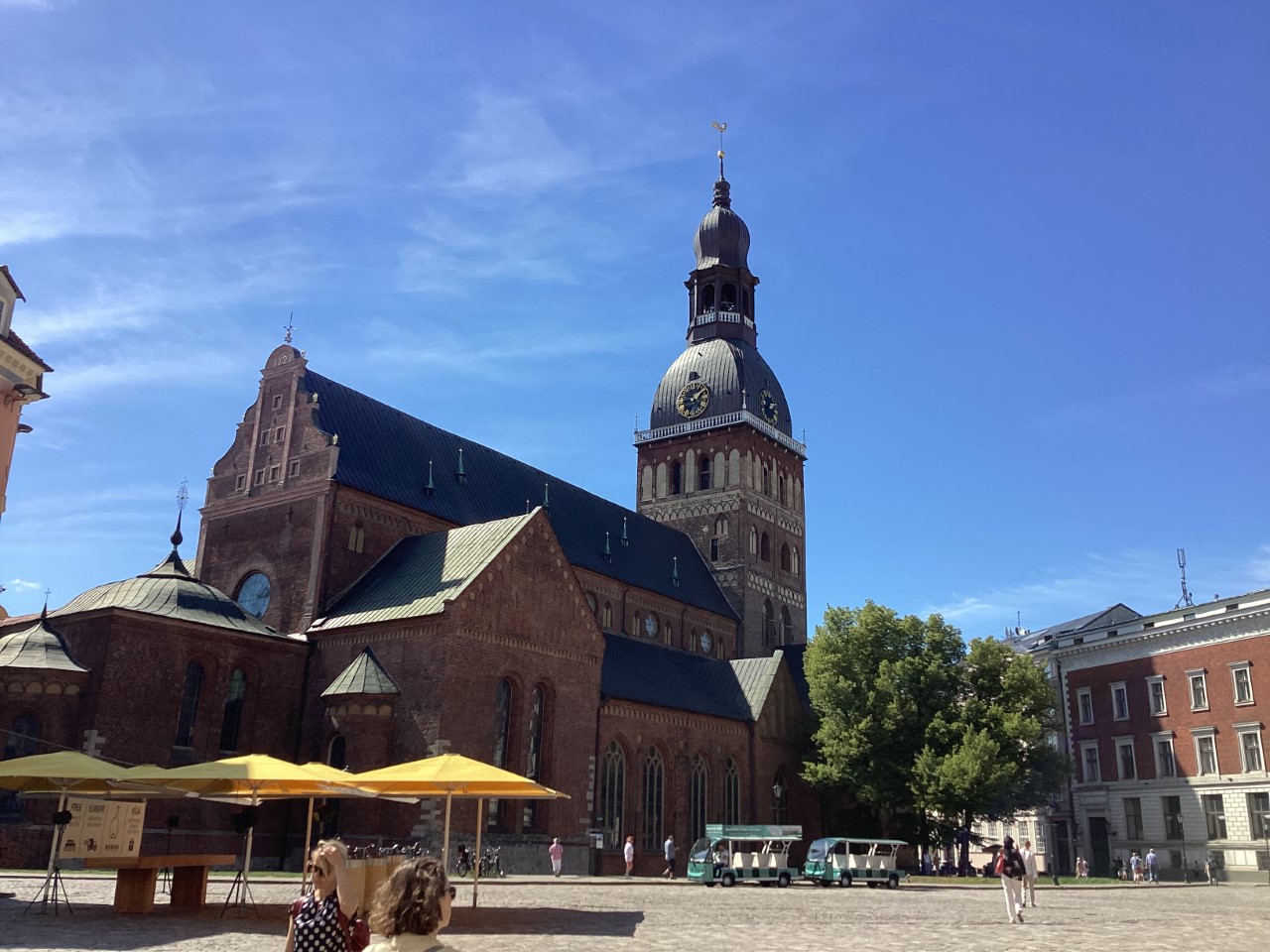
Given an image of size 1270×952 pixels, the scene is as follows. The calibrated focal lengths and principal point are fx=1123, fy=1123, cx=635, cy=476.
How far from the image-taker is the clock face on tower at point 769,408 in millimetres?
68250

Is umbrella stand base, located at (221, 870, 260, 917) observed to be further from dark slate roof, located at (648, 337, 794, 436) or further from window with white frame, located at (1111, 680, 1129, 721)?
dark slate roof, located at (648, 337, 794, 436)

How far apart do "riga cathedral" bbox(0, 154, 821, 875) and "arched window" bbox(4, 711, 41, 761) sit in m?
0.09

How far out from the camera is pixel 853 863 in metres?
37.6

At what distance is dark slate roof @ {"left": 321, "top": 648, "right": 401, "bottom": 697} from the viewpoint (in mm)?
36406

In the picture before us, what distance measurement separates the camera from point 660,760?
156 feet

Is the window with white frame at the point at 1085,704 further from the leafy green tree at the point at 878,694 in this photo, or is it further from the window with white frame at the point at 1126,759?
the leafy green tree at the point at 878,694

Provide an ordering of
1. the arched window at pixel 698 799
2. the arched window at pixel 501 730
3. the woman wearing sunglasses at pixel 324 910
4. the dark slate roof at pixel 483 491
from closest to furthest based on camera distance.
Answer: the woman wearing sunglasses at pixel 324 910 → the arched window at pixel 501 730 → the dark slate roof at pixel 483 491 → the arched window at pixel 698 799

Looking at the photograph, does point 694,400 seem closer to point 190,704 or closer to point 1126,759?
point 1126,759

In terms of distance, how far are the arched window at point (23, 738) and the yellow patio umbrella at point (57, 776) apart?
13.1 m

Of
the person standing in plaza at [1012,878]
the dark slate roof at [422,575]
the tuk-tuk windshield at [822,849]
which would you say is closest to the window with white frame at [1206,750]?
the tuk-tuk windshield at [822,849]

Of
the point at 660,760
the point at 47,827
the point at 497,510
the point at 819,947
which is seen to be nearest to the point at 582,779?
the point at 660,760

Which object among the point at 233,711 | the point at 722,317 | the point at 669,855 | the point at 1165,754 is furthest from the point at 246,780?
the point at 722,317

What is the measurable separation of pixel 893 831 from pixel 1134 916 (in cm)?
Result: 3179

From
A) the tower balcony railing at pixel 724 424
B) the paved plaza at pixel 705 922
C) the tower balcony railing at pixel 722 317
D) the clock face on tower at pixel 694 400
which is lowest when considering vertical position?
the paved plaza at pixel 705 922
